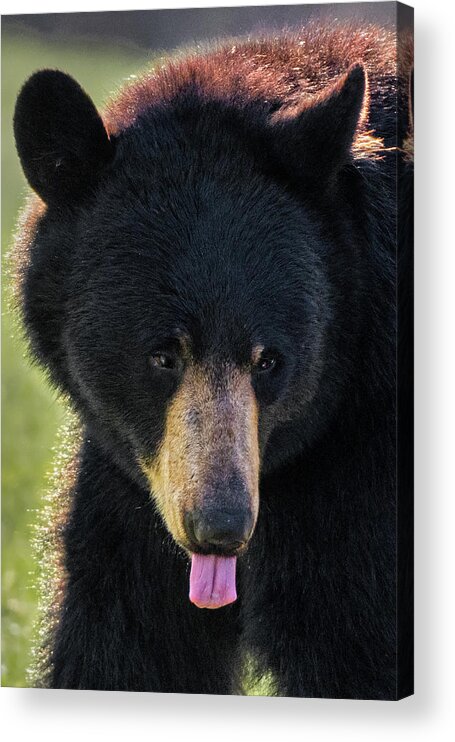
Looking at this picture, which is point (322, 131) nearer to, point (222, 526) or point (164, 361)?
point (164, 361)

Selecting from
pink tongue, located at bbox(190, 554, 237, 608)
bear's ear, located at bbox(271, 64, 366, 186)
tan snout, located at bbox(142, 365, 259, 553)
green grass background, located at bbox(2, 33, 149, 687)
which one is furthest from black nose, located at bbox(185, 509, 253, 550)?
bear's ear, located at bbox(271, 64, 366, 186)

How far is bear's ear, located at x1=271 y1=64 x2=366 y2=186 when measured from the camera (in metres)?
4.75

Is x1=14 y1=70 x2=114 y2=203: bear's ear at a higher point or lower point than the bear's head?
higher

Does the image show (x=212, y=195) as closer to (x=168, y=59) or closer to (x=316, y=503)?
(x=168, y=59)

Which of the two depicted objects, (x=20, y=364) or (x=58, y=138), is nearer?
(x=58, y=138)

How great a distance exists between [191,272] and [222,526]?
2.82 feet

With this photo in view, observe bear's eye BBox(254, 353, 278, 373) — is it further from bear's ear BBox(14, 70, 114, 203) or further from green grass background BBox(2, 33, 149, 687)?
green grass background BBox(2, 33, 149, 687)

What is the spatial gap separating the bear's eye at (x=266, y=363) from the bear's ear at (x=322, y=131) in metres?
0.64

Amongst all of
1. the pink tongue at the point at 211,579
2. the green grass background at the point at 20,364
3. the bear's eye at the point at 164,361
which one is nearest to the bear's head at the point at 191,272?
the bear's eye at the point at 164,361

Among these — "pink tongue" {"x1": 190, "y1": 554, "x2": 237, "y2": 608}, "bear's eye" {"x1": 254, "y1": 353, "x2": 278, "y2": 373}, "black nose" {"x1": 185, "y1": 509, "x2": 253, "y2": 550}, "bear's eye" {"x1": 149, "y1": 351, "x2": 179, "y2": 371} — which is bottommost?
"pink tongue" {"x1": 190, "y1": 554, "x2": 237, "y2": 608}

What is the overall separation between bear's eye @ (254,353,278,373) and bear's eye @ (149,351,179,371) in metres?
0.26

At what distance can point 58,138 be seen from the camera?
489cm

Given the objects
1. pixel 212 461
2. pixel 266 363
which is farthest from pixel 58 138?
pixel 212 461

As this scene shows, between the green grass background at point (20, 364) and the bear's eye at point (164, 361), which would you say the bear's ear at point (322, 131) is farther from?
the green grass background at point (20, 364)
